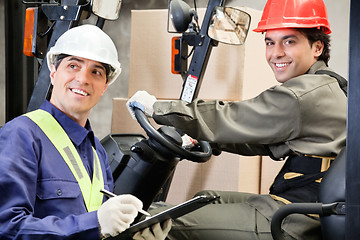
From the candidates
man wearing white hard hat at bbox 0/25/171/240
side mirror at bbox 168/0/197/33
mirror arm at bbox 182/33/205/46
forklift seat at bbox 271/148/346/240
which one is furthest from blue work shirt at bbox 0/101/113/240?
mirror arm at bbox 182/33/205/46

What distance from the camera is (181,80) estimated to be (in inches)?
173

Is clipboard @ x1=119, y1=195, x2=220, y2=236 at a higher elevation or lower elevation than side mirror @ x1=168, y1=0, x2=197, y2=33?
lower

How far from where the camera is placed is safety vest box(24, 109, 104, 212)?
1.95 metres

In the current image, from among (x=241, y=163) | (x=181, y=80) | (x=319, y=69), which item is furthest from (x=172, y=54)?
(x=319, y=69)

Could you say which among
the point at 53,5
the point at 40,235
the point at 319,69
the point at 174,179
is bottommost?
the point at 174,179

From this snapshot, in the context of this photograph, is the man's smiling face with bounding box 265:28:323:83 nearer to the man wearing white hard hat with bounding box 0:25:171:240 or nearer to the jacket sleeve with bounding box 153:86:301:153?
the jacket sleeve with bounding box 153:86:301:153

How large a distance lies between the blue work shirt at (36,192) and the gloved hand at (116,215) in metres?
0.03

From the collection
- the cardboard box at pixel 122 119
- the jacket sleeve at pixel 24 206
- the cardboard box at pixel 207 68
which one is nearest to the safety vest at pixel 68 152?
the jacket sleeve at pixel 24 206

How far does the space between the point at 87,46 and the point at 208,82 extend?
222 cm

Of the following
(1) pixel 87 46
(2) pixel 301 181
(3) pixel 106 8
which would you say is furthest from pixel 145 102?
(2) pixel 301 181

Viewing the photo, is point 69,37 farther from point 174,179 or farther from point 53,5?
point 174,179

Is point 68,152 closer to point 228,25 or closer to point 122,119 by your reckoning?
point 228,25

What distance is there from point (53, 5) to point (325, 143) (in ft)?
5.20

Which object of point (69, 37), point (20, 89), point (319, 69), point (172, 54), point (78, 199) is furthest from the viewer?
point (20, 89)
